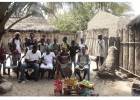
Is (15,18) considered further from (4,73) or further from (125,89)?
(125,89)

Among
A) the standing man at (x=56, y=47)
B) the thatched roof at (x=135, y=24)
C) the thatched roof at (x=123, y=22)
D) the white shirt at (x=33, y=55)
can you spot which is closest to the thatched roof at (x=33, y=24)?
the standing man at (x=56, y=47)

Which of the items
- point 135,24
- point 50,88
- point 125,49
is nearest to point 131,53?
point 125,49

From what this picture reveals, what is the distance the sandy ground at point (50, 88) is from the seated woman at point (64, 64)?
24 cm

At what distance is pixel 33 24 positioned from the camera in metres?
7.04

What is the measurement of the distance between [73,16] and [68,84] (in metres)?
0.98

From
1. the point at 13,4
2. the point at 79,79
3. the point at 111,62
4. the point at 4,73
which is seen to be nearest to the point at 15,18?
the point at 13,4

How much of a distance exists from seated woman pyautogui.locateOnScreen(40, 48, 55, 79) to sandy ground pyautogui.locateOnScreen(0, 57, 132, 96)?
7.0 inches

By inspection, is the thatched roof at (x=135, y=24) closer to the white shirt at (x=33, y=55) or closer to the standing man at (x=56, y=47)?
the standing man at (x=56, y=47)

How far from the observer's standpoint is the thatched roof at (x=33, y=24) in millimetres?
6836

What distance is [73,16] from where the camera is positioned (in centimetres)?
687

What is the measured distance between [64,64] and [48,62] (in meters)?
0.30

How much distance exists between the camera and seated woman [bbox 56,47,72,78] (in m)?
7.00

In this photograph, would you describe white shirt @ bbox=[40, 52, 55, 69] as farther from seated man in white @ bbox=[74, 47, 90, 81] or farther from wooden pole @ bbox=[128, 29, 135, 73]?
wooden pole @ bbox=[128, 29, 135, 73]

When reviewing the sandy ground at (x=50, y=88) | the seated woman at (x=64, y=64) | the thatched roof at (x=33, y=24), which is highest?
the thatched roof at (x=33, y=24)
